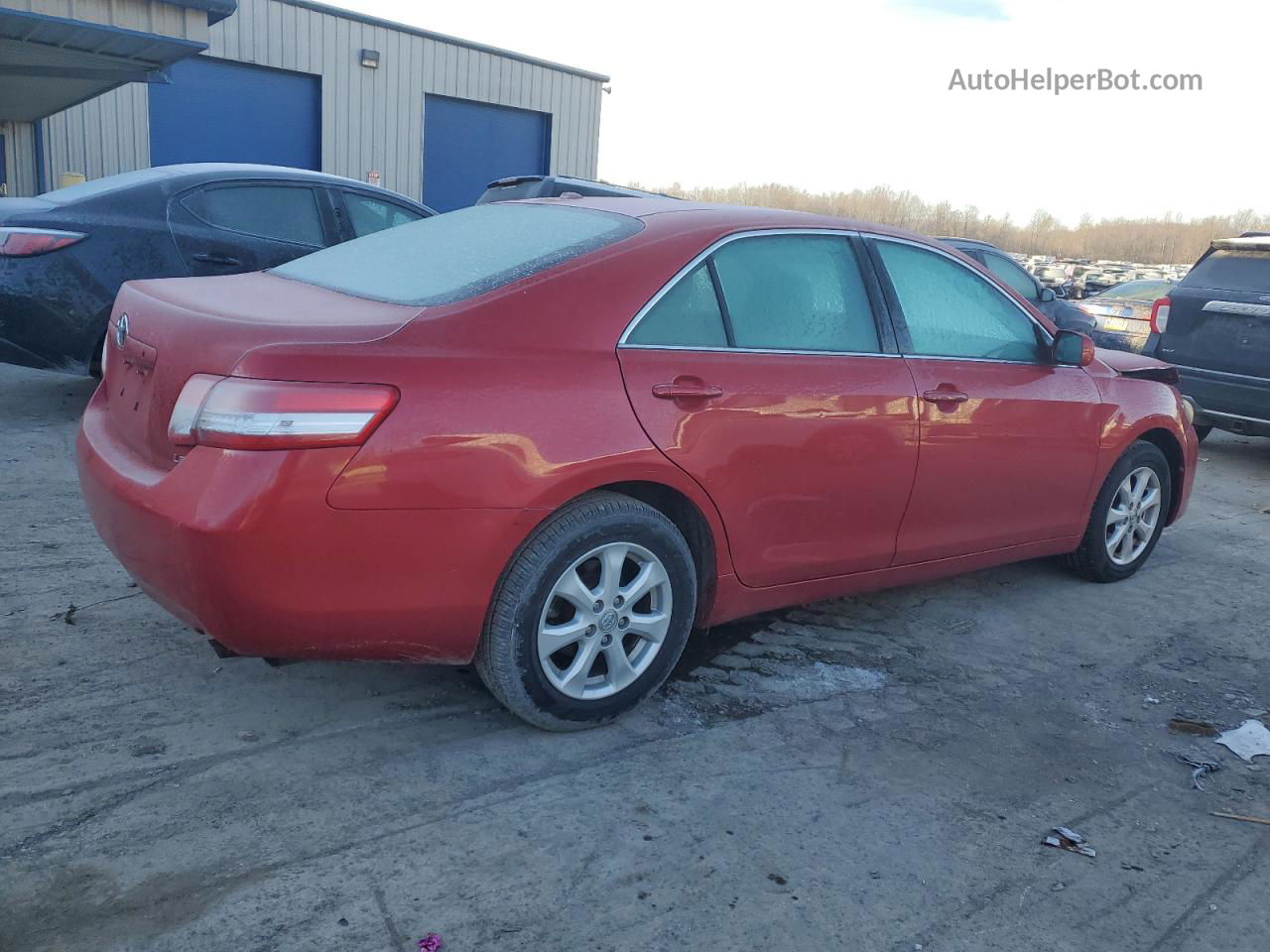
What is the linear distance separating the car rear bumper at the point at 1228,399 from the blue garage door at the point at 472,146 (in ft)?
44.0

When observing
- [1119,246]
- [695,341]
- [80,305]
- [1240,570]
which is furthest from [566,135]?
[1119,246]

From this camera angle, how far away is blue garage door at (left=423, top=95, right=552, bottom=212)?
61.4 ft

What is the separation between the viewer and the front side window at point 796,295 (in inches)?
141

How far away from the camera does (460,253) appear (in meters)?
3.55

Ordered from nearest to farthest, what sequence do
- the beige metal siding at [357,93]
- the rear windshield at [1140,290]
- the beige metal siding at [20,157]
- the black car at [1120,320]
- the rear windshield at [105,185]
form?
the rear windshield at [105,185] → the black car at [1120,320] → the beige metal siding at [20,157] → the rear windshield at [1140,290] → the beige metal siding at [357,93]

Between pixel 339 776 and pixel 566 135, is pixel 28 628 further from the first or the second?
pixel 566 135

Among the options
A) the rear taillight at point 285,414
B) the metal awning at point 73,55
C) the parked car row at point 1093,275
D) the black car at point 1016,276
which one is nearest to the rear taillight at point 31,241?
the metal awning at point 73,55

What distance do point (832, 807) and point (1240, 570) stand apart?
368 cm

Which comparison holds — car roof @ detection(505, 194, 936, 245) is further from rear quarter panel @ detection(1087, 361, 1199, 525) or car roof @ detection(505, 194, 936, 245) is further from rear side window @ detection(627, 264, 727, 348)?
rear quarter panel @ detection(1087, 361, 1199, 525)

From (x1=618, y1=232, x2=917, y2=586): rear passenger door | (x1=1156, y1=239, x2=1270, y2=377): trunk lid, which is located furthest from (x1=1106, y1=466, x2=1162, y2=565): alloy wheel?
(x1=1156, y1=239, x2=1270, y2=377): trunk lid

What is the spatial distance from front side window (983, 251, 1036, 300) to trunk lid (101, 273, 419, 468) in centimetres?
862

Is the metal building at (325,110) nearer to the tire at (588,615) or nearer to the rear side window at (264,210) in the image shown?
the rear side window at (264,210)

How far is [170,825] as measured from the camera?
2721 mm

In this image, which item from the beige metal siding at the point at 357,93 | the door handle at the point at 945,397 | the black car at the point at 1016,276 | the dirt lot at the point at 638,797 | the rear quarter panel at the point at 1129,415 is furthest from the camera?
the beige metal siding at the point at 357,93
